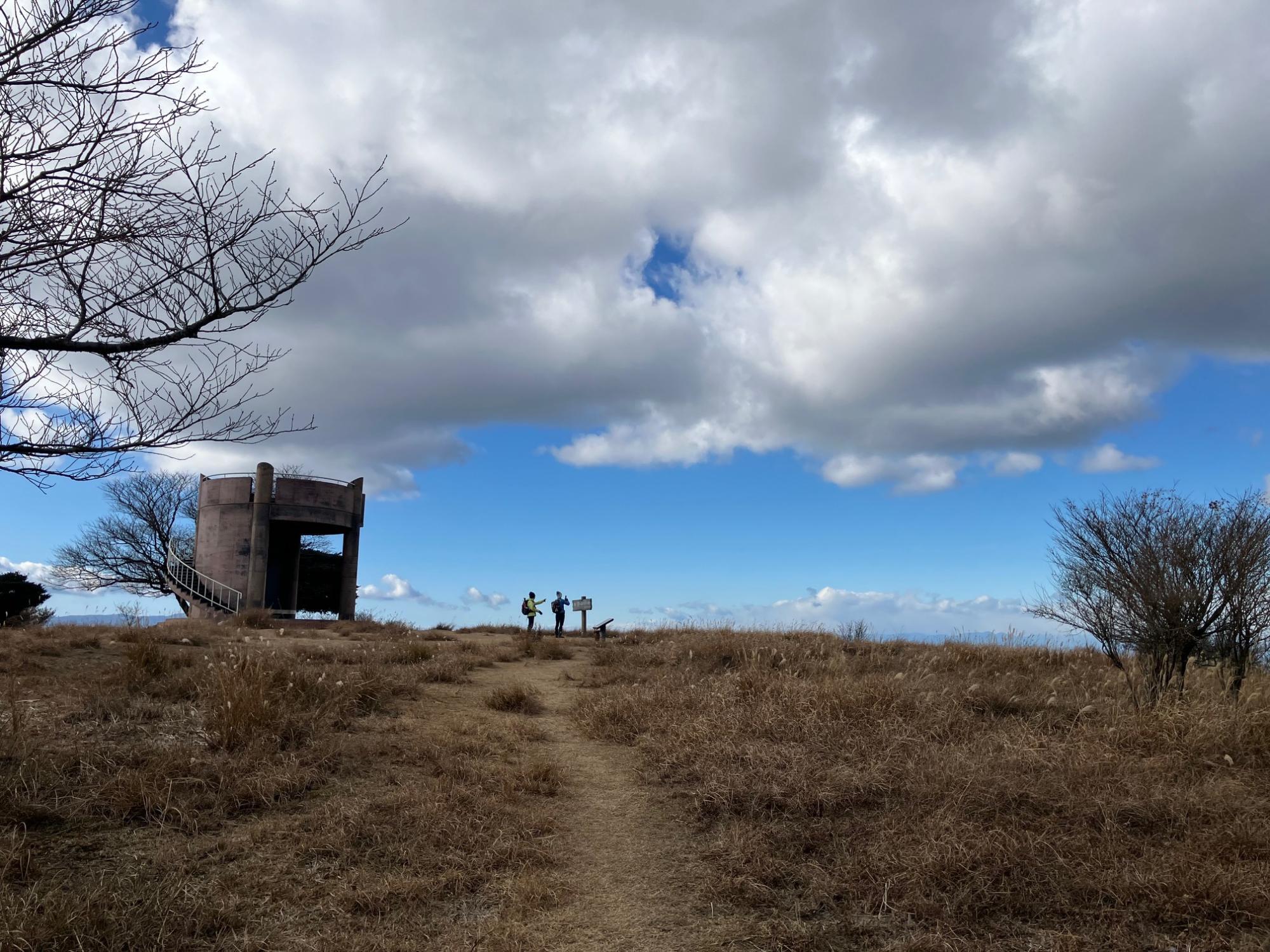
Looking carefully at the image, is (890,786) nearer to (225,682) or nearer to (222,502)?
(225,682)

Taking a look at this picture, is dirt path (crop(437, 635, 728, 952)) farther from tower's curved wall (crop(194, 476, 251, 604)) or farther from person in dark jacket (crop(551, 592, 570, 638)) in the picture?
tower's curved wall (crop(194, 476, 251, 604))

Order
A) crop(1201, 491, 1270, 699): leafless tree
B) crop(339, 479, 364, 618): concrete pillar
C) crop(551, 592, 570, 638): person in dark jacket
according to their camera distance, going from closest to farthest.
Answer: crop(1201, 491, 1270, 699): leafless tree < crop(551, 592, 570, 638): person in dark jacket < crop(339, 479, 364, 618): concrete pillar

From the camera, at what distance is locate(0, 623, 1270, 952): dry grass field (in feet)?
14.8

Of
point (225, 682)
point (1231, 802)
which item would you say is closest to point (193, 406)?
point (225, 682)

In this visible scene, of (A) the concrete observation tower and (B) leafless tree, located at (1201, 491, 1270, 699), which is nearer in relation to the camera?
(B) leafless tree, located at (1201, 491, 1270, 699)

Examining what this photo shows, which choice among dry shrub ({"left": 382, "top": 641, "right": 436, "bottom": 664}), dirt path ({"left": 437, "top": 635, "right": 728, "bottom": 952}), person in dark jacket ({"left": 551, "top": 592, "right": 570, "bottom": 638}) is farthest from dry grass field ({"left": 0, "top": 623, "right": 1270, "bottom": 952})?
person in dark jacket ({"left": 551, "top": 592, "right": 570, "bottom": 638})

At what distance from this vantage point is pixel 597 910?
4789mm

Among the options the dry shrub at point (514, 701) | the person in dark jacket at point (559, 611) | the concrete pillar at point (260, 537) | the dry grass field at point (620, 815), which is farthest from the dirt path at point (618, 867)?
the concrete pillar at point (260, 537)

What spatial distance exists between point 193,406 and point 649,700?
5.92 meters

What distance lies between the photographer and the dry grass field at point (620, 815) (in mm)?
4500

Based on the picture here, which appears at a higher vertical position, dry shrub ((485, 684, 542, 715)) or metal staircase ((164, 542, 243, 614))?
metal staircase ((164, 542, 243, 614))

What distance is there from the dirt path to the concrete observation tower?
22697mm

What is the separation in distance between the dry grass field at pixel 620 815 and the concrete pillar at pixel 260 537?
1854 cm

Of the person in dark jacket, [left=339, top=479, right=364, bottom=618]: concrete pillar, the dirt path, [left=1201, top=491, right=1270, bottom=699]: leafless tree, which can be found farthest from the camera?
[left=339, top=479, right=364, bottom=618]: concrete pillar
